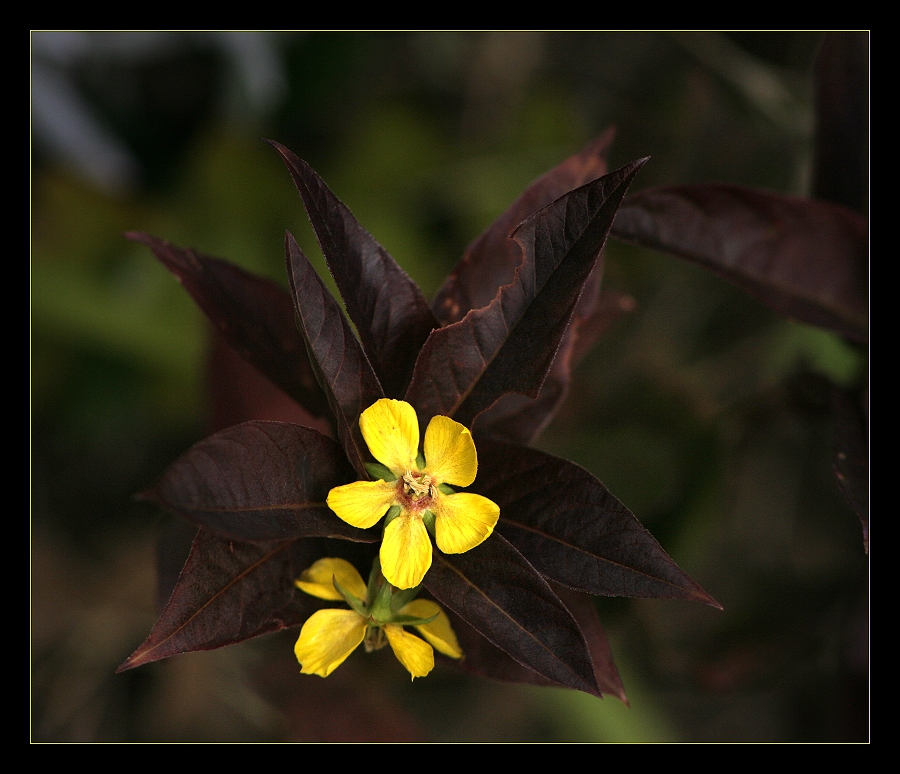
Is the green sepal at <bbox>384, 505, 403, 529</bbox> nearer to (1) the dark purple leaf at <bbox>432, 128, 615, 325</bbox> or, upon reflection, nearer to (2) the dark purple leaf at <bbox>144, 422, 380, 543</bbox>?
(2) the dark purple leaf at <bbox>144, 422, 380, 543</bbox>

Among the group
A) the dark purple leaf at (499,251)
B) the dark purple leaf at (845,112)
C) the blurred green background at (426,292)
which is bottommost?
the blurred green background at (426,292)

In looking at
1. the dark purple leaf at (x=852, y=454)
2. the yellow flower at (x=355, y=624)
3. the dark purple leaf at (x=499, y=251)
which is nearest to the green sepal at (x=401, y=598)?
the yellow flower at (x=355, y=624)

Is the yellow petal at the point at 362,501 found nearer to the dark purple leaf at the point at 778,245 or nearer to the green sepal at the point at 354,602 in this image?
the green sepal at the point at 354,602

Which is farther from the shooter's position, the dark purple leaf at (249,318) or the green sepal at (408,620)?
the dark purple leaf at (249,318)

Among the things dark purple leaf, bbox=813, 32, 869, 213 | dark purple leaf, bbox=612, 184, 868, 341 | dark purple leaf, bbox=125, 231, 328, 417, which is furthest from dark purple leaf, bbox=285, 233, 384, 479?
dark purple leaf, bbox=813, 32, 869, 213

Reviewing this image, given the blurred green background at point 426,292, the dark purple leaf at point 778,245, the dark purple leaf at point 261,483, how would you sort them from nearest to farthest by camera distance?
1. the dark purple leaf at point 261,483
2. the dark purple leaf at point 778,245
3. the blurred green background at point 426,292

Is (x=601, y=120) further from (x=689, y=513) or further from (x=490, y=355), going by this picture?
(x=490, y=355)
